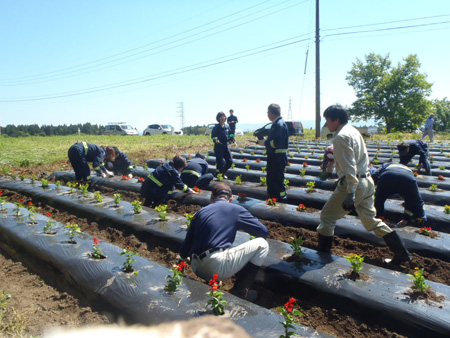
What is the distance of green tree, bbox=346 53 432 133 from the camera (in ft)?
134

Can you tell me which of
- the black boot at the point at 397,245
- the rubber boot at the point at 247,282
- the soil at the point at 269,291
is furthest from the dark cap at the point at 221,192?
the black boot at the point at 397,245

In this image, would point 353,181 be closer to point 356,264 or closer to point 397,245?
point 356,264

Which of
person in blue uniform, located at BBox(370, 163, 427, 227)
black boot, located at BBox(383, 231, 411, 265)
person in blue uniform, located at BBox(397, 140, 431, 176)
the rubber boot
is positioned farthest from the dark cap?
person in blue uniform, located at BBox(397, 140, 431, 176)

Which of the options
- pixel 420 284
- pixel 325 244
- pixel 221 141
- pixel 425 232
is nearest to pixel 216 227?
pixel 325 244

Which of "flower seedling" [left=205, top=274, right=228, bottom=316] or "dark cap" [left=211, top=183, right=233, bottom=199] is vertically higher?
"dark cap" [left=211, top=183, right=233, bottom=199]

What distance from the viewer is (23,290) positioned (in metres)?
3.81

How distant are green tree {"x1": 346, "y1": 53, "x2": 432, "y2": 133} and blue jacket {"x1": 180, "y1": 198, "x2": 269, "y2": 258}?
4433cm

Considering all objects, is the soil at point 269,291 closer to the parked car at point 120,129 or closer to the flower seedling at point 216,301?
the flower seedling at point 216,301

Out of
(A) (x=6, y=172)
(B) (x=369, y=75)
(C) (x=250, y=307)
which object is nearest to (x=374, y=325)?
(C) (x=250, y=307)

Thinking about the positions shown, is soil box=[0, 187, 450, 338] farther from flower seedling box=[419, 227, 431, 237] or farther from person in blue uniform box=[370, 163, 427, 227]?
person in blue uniform box=[370, 163, 427, 227]

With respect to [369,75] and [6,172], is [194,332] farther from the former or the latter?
[369,75]

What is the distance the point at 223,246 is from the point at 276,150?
300cm

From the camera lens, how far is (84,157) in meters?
8.06

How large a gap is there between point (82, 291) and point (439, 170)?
8723mm
